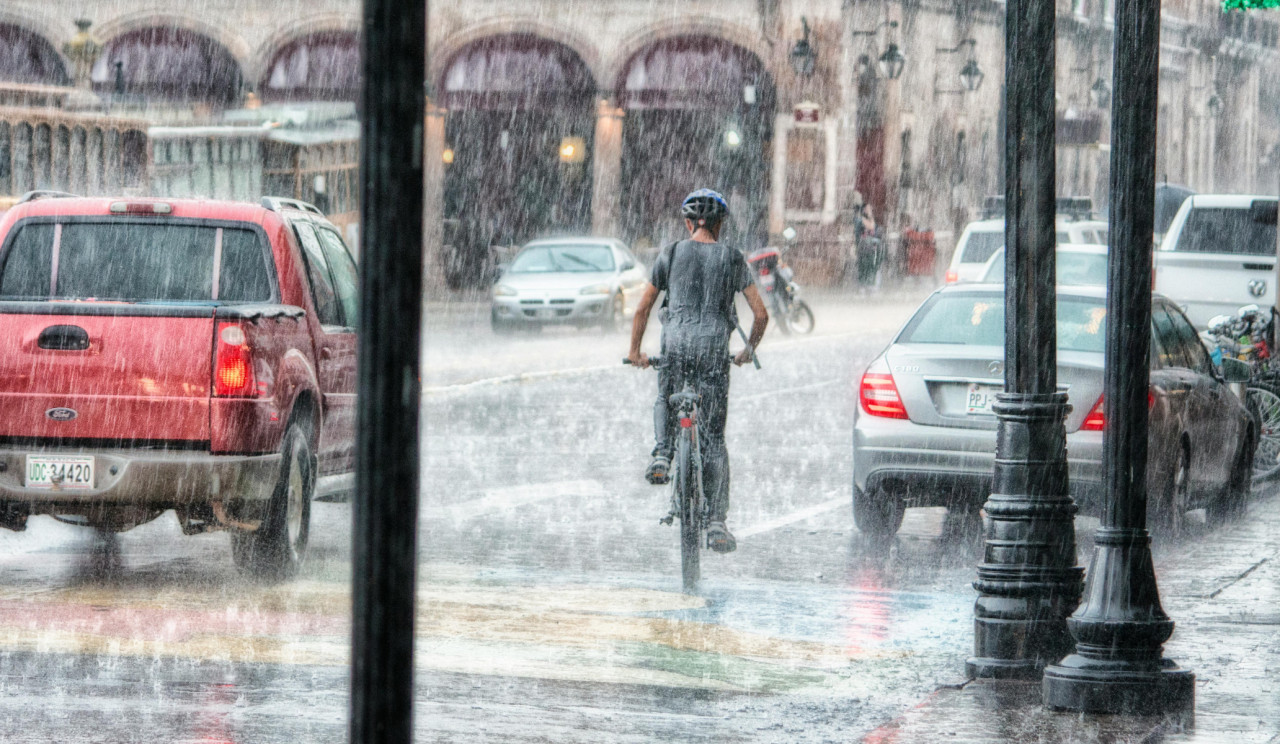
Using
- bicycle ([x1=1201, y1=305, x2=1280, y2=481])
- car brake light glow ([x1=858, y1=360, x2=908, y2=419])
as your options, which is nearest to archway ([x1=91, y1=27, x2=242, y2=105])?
bicycle ([x1=1201, y1=305, x2=1280, y2=481])

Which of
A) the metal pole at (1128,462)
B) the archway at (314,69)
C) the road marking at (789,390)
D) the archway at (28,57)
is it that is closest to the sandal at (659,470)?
the metal pole at (1128,462)

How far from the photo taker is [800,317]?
98.3 feet

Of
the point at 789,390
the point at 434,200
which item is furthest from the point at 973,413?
the point at 434,200

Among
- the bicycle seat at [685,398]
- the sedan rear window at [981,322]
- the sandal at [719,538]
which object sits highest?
the sedan rear window at [981,322]

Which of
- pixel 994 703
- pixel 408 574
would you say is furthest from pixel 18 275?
pixel 408 574

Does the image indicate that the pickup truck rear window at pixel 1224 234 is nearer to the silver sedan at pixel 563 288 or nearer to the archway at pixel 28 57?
the silver sedan at pixel 563 288

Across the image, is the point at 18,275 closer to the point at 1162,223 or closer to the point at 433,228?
the point at 1162,223

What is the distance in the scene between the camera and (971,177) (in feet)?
166

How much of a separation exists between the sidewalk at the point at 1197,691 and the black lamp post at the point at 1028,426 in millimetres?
250

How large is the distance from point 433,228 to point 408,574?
39.3 m

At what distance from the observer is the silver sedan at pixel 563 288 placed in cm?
2856

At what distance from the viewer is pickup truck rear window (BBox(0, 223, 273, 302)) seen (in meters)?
A: 9.51

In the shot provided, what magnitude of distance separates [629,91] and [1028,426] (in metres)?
36.4

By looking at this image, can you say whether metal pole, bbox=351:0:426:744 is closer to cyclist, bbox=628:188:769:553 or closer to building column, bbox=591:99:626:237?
cyclist, bbox=628:188:769:553
